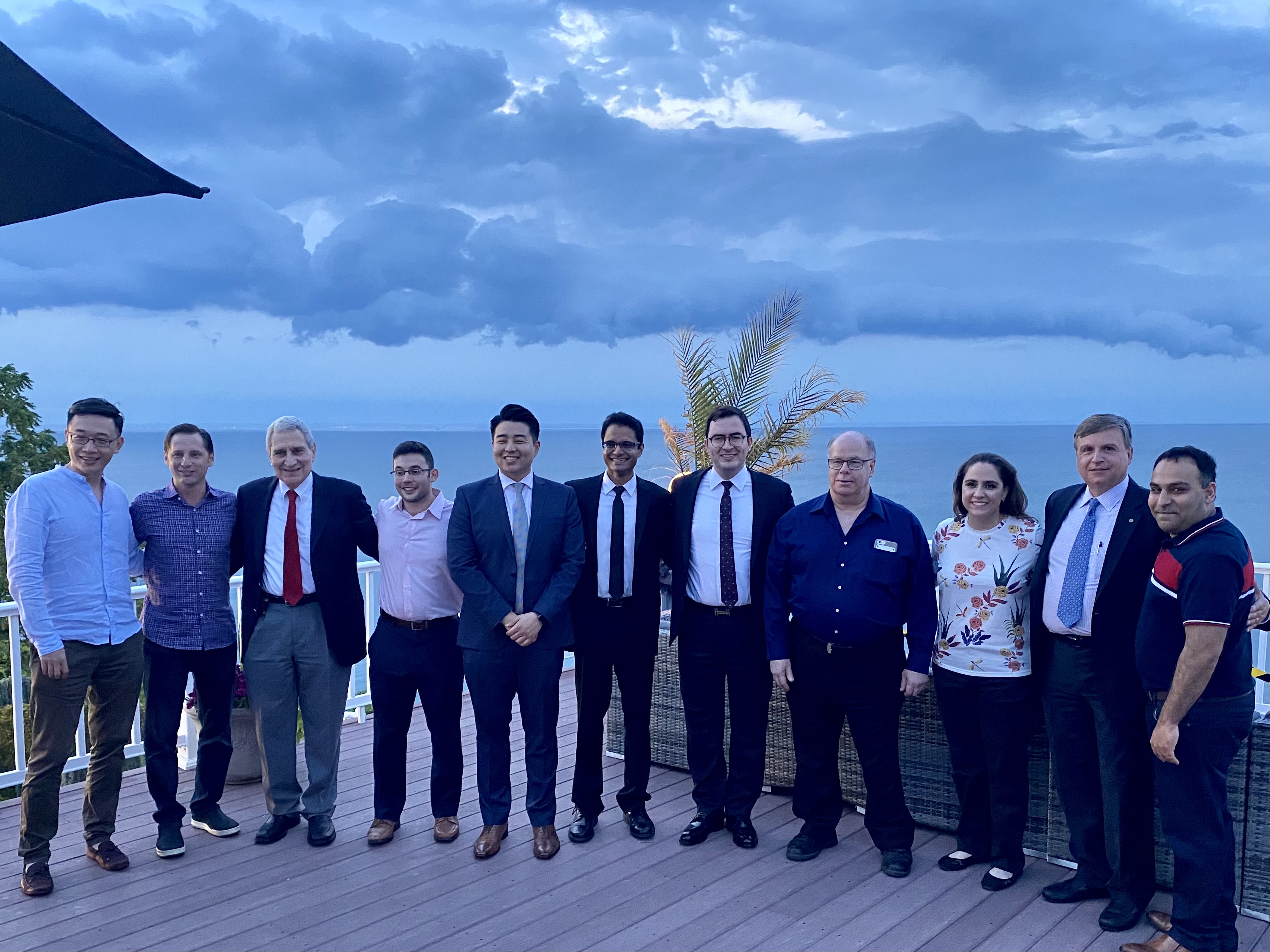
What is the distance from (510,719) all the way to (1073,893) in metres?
2.18

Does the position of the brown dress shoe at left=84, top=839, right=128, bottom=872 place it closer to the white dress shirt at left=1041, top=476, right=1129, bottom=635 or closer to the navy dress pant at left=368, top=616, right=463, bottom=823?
the navy dress pant at left=368, top=616, right=463, bottom=823

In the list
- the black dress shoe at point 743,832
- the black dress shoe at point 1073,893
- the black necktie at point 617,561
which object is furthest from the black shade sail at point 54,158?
the black dress shoe at point 1073,893

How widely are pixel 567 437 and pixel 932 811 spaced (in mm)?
174406

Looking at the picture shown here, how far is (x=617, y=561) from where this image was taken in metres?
3.92

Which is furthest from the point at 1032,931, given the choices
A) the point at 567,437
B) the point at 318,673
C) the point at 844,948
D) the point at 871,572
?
the point at 567,437

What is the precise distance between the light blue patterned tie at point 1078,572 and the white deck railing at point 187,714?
1.03 meters

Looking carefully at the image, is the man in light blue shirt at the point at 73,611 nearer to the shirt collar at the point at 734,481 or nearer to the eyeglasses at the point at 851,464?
the shirt collar at the point at 734,481

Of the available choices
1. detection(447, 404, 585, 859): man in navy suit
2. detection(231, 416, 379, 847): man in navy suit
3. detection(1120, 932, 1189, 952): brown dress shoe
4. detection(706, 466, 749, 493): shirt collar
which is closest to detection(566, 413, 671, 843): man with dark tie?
detection(447, 404, 585, 859): man in navy suit

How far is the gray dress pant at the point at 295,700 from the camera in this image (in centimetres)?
393

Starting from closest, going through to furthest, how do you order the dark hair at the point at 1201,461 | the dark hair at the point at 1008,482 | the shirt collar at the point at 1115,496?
1. the dark hair at the point at 1201,461
2. the shirt collar at the point at 1115,496
3. the dark hair at the point at 1008,482

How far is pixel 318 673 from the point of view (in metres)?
3.97

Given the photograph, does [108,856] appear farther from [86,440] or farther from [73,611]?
[86,440]

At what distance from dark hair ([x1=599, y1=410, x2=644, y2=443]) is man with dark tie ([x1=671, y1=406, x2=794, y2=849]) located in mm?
274

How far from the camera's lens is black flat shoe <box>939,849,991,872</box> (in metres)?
3.70
